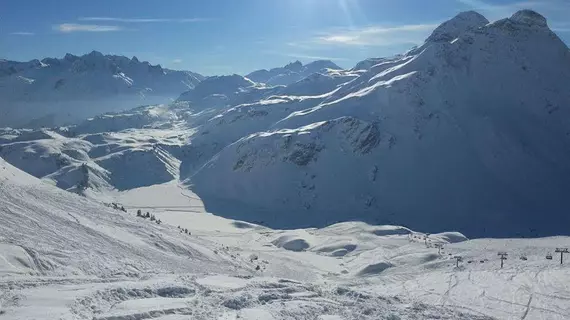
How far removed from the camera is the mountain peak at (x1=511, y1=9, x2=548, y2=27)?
17375 cm

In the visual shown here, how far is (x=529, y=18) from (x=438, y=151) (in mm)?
65658

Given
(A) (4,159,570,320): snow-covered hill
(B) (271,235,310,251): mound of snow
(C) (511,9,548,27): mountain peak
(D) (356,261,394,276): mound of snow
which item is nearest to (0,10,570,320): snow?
(A) (4,159,570,320): snow-covered hill

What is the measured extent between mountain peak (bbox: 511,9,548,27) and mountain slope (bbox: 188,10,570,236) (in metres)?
0.39

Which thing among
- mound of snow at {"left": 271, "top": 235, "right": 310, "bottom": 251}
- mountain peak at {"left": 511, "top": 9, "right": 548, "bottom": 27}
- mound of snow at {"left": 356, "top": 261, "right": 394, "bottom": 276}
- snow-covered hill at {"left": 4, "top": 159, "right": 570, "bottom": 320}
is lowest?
mound of snow at {"left": 271, "top": 235, "right": 310, "bottom": 251}

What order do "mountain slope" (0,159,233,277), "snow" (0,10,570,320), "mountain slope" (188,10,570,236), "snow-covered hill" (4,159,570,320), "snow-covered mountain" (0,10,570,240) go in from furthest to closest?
"snow-covered mountain" (0,10,570,240) < "mountain slope" (188,10,570,236) < "mountain slope" (0,159,233,277) < "snow" (0,10,570,320) < "snow-covered hill" (4,159,570,320)

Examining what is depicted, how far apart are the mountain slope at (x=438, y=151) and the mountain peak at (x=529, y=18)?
1.29ft

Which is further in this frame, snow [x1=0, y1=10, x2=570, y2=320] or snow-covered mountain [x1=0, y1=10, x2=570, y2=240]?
snow-covered mountain [x1=0, y1=10, x2=570, y2=240]

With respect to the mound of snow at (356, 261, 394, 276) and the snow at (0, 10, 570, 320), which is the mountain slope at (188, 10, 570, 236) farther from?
the mound of snow at (356, 261, 394, 276)

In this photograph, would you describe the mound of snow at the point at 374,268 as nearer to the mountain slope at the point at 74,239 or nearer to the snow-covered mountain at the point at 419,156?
the mountain slope at the point at 74,239

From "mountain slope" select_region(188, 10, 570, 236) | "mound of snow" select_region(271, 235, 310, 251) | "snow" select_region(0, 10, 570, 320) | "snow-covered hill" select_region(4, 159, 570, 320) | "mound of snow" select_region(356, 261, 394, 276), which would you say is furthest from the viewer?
"mountain slope" select_region(188, 10, 570, 236)

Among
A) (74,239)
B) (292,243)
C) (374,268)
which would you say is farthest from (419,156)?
(74,239)

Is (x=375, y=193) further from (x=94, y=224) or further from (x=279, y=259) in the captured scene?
(x=94, y=224)

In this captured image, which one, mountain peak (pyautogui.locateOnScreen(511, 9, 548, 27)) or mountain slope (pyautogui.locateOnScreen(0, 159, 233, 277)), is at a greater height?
mountain peak (pyautogui.locateOnScreen(511, 9, 548, 27))

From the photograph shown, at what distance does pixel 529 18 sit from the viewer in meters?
175
